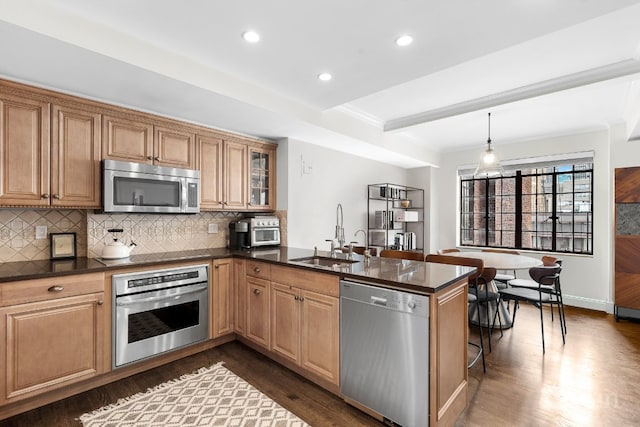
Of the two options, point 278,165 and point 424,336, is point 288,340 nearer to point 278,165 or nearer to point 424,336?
point 424,336

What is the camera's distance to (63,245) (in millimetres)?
2789

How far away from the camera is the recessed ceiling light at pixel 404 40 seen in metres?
2.12

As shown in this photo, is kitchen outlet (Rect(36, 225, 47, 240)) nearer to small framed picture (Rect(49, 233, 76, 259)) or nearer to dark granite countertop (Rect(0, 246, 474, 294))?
small framed picture (Rect(49, 233, 76, 259))

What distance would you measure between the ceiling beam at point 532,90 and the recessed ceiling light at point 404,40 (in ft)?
5.80

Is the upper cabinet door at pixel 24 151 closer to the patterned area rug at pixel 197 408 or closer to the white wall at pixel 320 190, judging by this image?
the patterned area rug at pixel 197 408

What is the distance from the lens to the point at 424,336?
71.7 inches

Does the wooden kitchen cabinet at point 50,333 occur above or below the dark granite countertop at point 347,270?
below

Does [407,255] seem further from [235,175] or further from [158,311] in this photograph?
[158,311]

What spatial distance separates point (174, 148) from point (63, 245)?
4.24ft

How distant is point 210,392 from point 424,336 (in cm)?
167

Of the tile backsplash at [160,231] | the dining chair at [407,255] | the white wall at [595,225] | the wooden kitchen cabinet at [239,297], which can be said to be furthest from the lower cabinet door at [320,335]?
the white wall at [595,225]

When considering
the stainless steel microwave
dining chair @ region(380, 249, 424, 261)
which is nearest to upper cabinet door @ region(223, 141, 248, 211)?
the stainless steel microwave

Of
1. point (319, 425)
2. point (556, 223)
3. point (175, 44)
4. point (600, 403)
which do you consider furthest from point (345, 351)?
point (556, 223)

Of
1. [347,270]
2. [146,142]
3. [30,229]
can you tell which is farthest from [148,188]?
[347,270]
